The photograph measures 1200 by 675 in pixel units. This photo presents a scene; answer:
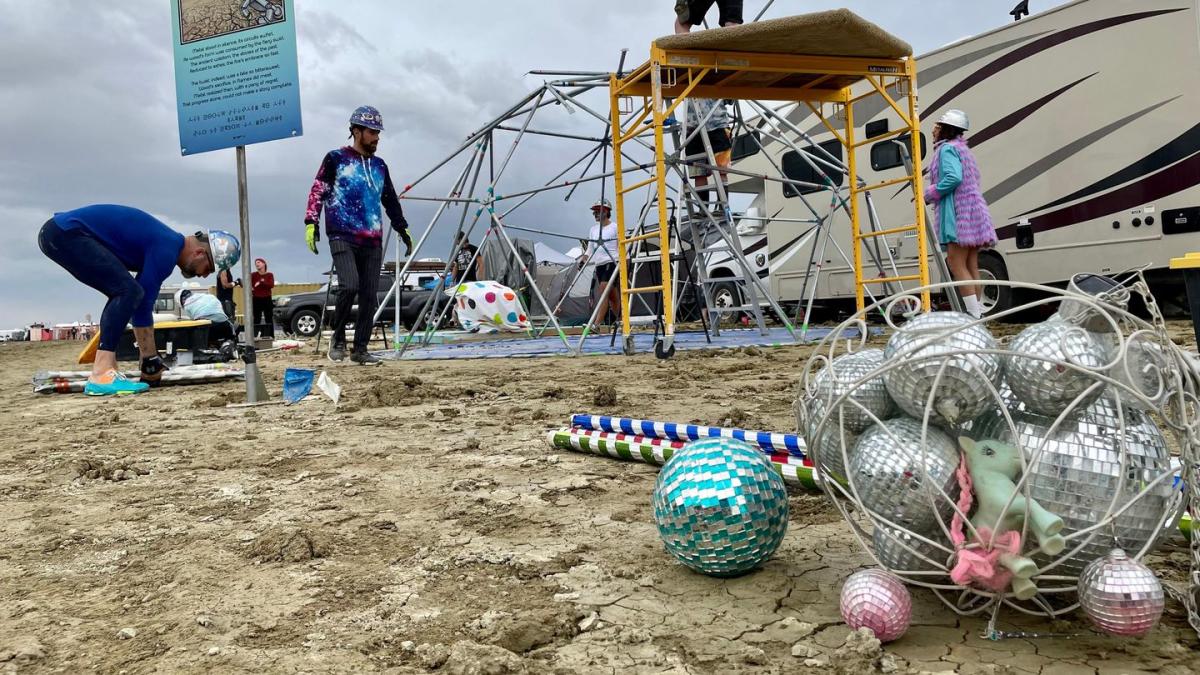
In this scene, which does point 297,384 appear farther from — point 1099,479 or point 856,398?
point 1099,479

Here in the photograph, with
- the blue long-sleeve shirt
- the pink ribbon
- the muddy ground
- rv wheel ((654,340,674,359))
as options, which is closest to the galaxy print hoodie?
the blue long-sleeve shirt

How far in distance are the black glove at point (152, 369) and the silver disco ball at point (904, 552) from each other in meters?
5.79

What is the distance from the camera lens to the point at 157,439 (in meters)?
3.63

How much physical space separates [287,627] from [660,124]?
16.1 ft

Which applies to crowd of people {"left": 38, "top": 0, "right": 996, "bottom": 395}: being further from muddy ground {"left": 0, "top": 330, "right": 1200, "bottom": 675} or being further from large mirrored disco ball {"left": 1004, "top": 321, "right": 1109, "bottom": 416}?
large mirrored disco ball {"left": 1004, "top": 321, "right": 1109, "bottom": 416}

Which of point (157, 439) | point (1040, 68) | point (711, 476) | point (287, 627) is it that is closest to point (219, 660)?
point (287, 627)

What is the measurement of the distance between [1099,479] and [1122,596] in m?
0.17

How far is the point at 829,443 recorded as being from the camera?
1.60 metres

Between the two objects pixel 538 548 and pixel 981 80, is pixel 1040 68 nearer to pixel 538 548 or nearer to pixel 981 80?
pixel 981 80

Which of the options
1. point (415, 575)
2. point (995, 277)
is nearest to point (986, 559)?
point (415, 575)

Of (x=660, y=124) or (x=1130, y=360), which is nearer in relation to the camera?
(x=1130, y=360)

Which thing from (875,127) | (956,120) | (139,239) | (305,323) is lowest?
(305,323)

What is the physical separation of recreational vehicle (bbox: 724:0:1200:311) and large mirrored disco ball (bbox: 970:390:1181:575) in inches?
231

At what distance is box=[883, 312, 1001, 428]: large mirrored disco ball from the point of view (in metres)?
1.33
